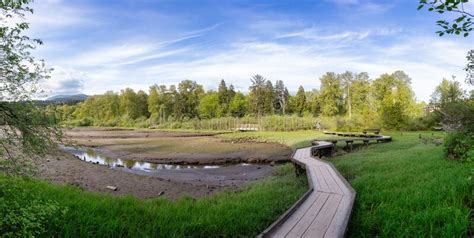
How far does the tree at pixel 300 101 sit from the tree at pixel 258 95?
1320 cm

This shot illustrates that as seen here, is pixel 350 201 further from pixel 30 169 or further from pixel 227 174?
pixel 227 174

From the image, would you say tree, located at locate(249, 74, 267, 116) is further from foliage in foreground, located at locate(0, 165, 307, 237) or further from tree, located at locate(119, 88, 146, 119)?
foliage in foreground, located at locate(0, 165, 307, 237)

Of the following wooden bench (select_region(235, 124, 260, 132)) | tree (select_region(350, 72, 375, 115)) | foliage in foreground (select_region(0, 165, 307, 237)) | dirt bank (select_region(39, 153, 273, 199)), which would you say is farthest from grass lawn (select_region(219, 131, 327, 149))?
foliage in foreground (select_region(0, 165, 307, 237))

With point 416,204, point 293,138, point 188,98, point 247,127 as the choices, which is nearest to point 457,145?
point 416,204

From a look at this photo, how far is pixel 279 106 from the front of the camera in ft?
272

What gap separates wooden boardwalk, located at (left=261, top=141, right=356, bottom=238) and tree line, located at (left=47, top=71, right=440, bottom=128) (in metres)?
28.8

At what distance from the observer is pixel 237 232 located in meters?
6.10

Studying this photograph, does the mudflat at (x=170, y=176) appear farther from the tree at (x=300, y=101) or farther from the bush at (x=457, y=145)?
the tree at (x=300, y=101)

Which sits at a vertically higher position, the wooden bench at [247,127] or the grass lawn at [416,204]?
the grass lawn at [416,204]

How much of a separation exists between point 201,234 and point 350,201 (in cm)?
326

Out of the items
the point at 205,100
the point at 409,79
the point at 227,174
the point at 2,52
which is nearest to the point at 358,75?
the point at 409,79

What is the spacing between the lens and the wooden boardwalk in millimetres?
4887

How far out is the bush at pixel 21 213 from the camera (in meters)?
3.41

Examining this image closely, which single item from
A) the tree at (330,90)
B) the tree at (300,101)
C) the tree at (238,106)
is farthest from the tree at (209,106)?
the tree at (330,90)
